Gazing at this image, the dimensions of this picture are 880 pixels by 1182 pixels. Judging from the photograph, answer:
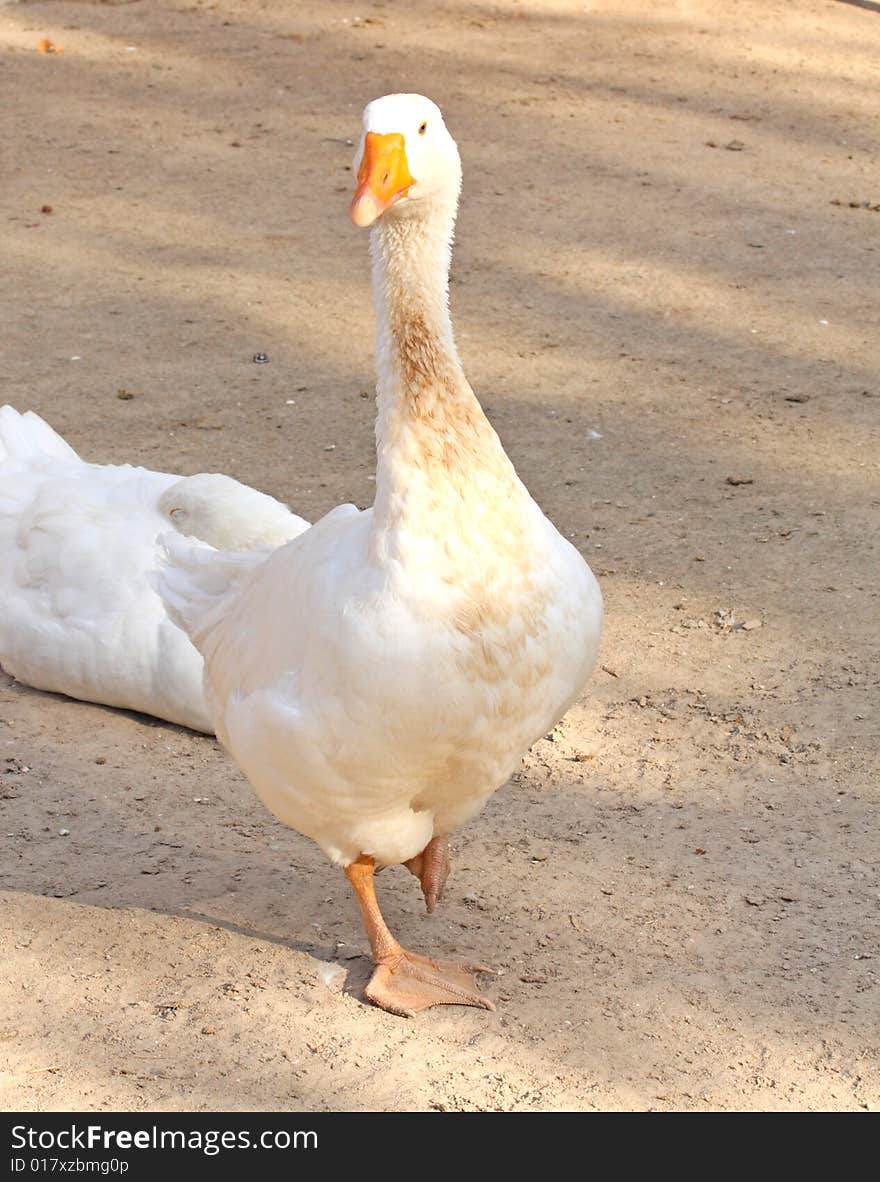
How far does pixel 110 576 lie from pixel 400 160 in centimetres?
237

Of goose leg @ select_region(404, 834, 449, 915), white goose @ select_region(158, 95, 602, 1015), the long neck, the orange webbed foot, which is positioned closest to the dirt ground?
the orange webbed foot

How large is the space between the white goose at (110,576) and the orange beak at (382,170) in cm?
203

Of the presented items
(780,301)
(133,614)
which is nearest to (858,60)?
(780,301)

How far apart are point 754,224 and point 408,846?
236 inches

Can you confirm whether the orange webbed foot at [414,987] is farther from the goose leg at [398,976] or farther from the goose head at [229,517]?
the goose head at [229,517]

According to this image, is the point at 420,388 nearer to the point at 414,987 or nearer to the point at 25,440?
the point at 414,987

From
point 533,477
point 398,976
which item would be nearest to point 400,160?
point 398,976

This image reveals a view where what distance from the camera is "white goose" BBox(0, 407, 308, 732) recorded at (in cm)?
498

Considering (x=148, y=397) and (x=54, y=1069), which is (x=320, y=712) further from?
(x=148, y=397)

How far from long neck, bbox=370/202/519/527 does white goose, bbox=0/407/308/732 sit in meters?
1.76

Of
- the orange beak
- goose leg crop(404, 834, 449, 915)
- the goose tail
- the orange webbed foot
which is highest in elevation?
the orange beak

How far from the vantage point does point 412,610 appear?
3195 mm

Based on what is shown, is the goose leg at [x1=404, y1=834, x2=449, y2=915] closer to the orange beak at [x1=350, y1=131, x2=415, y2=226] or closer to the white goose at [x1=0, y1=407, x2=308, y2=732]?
the white goose at [x1=0, y1=407, x2=308, y2=732]

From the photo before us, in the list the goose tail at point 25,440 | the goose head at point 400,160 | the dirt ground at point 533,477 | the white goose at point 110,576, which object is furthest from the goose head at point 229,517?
the goose head at point 400,160
